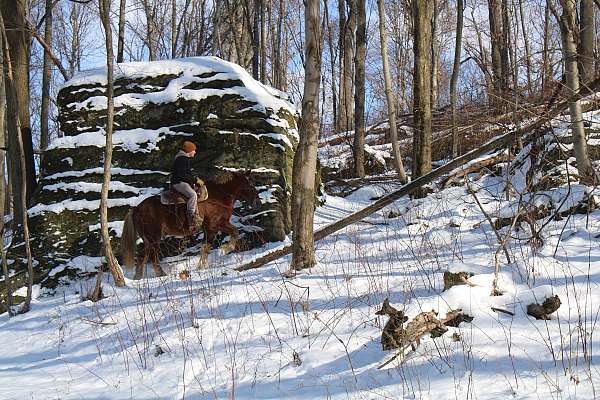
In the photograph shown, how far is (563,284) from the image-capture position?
4605mm

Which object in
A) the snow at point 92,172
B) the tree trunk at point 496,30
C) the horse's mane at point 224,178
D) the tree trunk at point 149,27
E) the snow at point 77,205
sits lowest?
the snow at point 77,205

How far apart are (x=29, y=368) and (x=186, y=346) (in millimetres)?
1896

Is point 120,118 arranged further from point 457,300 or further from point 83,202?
point 457,300

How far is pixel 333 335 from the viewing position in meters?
4.48

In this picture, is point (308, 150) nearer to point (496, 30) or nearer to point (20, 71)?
point (20, 71)

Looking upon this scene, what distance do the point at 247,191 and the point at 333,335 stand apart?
211 inches

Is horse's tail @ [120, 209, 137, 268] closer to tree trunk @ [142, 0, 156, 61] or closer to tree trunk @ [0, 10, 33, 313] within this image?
tree trunk @ [0, 10, 33, 313]

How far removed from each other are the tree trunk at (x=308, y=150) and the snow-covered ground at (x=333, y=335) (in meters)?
0.45

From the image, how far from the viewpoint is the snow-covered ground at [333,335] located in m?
3.45

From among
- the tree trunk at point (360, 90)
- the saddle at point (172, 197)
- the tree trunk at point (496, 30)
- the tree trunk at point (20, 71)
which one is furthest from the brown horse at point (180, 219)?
the tree trunk at point (496, 30)

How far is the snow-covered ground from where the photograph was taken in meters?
3.45

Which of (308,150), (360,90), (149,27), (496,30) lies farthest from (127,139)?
(149,27)

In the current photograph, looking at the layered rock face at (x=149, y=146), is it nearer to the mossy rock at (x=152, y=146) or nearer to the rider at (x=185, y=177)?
the mossy rock at (x=152, y=146)

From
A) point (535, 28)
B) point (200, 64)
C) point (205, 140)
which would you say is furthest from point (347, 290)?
point (535, 28)
